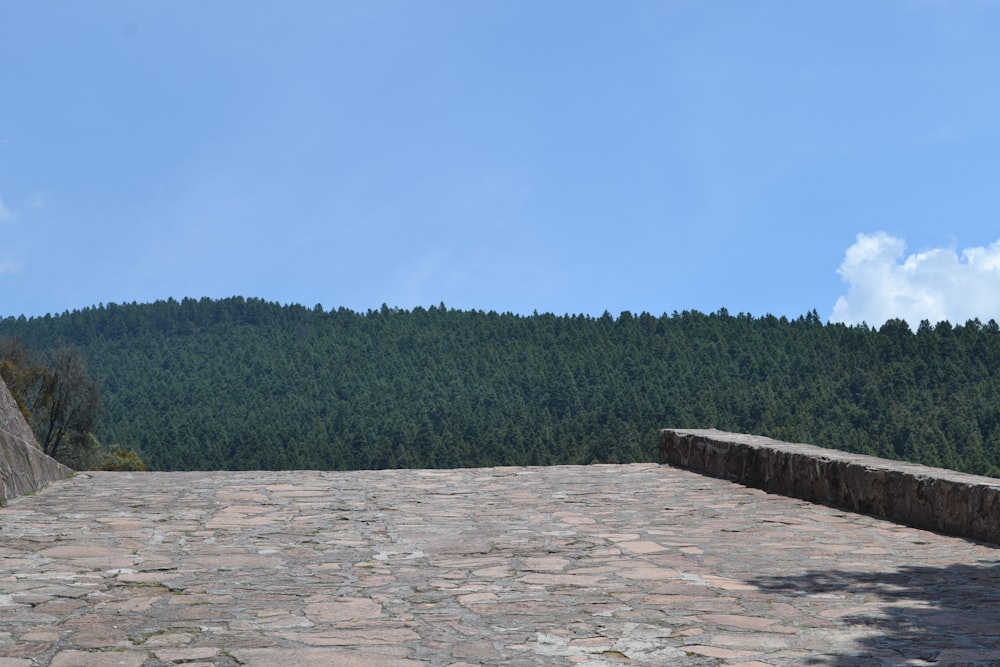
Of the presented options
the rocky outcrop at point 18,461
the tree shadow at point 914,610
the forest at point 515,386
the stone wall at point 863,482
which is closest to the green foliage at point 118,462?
the forest at point 515,386

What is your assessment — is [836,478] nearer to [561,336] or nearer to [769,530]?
[769,530]

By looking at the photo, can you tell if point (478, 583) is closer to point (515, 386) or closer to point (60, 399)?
point (60, 399)

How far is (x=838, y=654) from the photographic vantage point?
9.58 feet

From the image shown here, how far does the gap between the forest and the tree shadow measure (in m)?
61.5

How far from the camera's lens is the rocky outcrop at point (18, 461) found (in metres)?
6.57

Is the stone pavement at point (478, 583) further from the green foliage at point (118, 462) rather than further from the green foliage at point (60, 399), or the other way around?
the green foliage at point (118, 462)

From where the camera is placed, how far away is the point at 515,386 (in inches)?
3627

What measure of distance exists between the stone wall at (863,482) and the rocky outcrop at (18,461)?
5433mm

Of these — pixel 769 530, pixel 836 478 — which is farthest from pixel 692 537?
pixel 836 478

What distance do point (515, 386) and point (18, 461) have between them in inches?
3366

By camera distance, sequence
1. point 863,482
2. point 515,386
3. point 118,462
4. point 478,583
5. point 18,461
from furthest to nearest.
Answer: point 515,386, point 118,462, point 18,461, point 863,482, point 478,583

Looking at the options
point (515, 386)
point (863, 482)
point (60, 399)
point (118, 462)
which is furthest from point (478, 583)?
point (515, 386)

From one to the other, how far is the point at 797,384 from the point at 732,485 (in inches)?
3107

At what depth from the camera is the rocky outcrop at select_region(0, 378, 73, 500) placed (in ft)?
21.5
